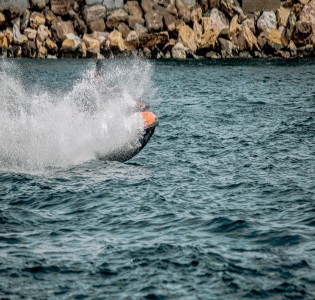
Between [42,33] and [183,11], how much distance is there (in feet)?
70.8

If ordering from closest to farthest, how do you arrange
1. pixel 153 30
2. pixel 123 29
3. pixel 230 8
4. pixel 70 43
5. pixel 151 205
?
1. pixel 151 205
2. pixel 70 43
3. pixel 153 30
4. pixel 123 29
5. pixel 230 8

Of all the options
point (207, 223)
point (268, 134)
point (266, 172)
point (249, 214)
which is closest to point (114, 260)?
point (207, 223)

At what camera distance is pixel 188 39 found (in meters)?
88.8

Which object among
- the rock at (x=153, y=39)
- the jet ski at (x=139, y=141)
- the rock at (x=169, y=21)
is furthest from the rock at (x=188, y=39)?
the jet ski at (x=139, y=141)

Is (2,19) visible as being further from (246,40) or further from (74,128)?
(74,128)

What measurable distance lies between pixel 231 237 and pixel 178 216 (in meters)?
1.76

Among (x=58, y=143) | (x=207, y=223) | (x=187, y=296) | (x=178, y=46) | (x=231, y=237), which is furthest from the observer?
(x=178, y=46)

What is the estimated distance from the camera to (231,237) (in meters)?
11.9

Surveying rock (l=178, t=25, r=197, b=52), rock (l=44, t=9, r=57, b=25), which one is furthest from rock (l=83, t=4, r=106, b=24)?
rock (l=178, t=25, r=197, b=52)

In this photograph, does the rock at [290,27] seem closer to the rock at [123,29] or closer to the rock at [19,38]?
the rock at [123,29]

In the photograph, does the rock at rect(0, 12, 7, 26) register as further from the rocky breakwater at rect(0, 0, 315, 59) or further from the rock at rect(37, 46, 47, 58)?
the rock at rect(37, 46, 47, 58)

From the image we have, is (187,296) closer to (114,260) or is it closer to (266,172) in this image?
(114,260)

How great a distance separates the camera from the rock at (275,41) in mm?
88500

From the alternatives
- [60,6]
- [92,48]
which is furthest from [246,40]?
[60,6]
